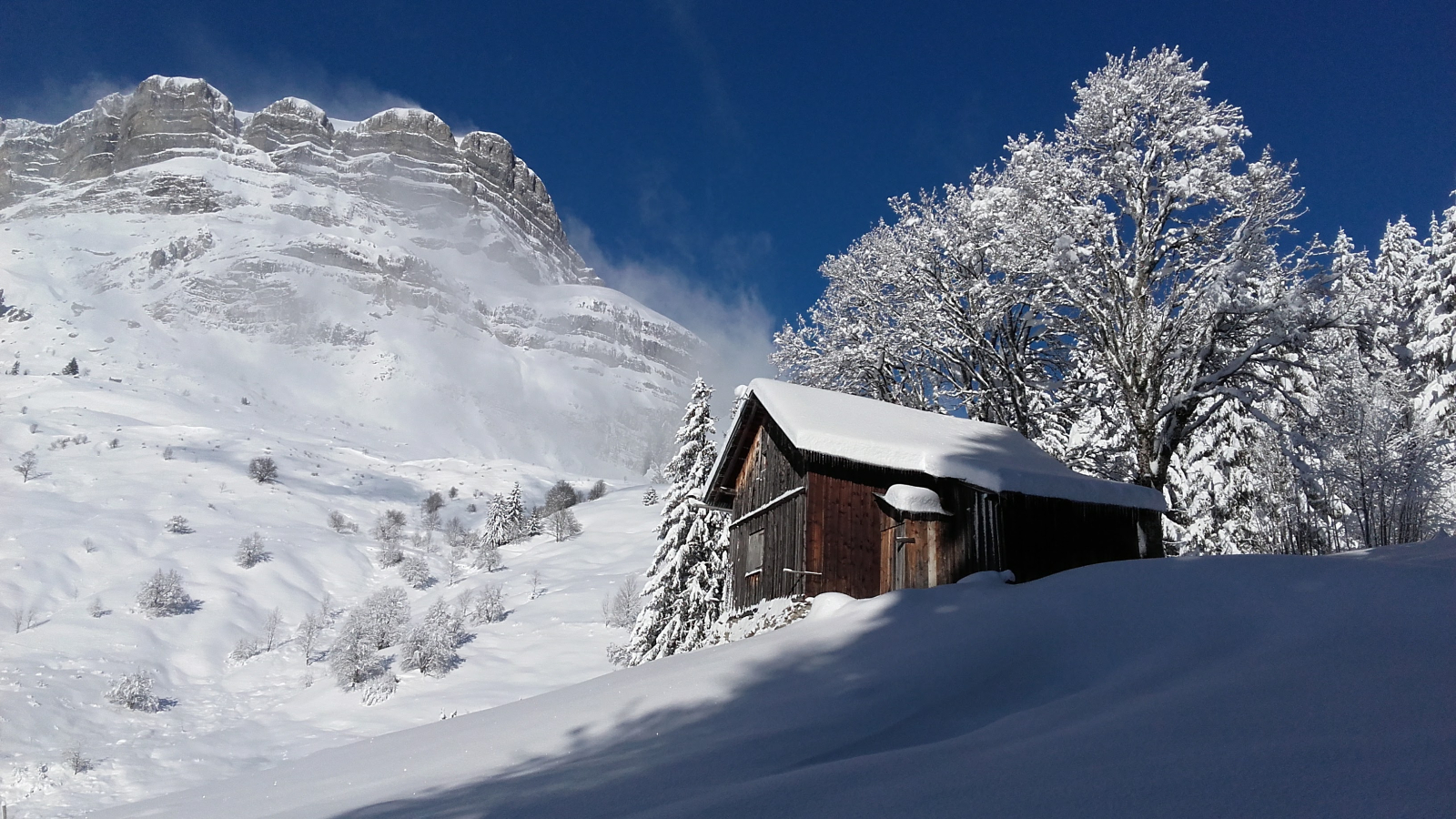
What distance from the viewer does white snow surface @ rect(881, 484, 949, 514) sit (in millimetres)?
14391

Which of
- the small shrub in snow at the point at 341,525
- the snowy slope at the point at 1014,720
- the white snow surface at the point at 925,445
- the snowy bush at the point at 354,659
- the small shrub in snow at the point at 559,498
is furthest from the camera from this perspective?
the small shrub in snow at the point at 559,498

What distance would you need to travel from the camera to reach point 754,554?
1812 centimetres

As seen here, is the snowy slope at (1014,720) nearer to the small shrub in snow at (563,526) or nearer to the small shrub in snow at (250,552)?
the small shrub in snow at (250,552)

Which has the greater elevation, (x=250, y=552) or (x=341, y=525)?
(x=341, y=525)

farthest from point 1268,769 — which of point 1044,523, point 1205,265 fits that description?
point 1205,265

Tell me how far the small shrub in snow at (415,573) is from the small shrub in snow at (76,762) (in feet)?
76.5

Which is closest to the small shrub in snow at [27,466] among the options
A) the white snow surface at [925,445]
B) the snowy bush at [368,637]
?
the snowy bush at [368,637]

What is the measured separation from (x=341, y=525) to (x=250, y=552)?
10191mm

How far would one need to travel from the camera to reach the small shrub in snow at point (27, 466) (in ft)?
160

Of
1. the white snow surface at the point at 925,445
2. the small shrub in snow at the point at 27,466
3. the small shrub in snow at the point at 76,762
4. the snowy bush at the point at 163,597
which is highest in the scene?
the small shrub in snow at the point at 27,466

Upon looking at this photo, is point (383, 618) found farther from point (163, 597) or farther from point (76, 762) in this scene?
point (76, 762)

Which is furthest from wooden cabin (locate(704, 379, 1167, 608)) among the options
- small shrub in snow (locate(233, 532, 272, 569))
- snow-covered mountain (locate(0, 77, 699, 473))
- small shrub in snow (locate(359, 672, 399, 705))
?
snow-covered mountain (locate(0, 77, 699, 473))

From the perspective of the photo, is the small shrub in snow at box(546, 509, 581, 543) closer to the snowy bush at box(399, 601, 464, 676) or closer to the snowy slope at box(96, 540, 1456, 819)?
the snowy bush at box(399, 601, 464, 676)

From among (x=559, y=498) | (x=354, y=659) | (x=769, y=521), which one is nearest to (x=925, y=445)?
(x=769, y=521)
